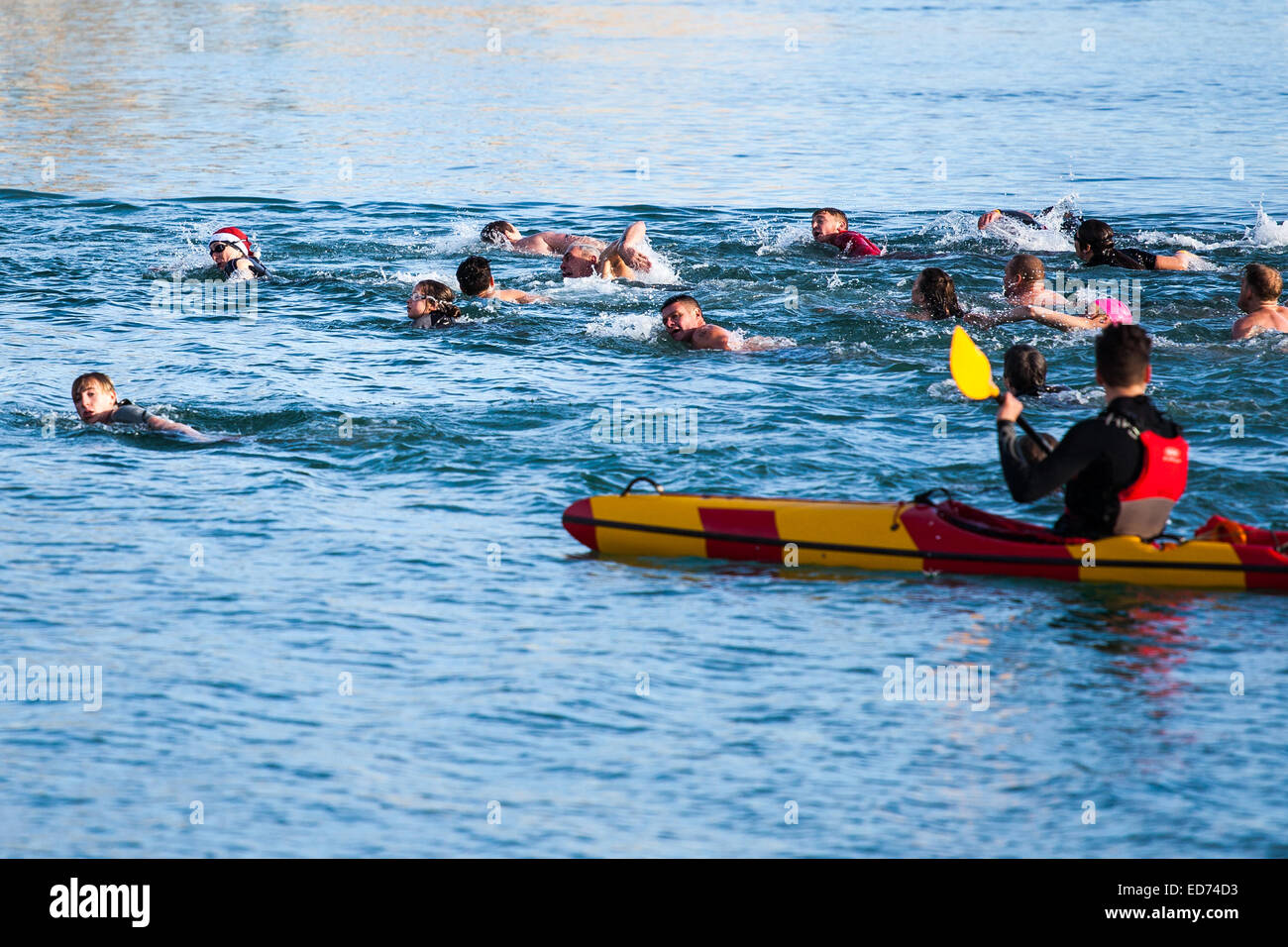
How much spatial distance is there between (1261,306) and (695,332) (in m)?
4.86

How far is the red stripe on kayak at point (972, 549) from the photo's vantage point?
341 inches

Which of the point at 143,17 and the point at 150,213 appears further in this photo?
the point at 143,17

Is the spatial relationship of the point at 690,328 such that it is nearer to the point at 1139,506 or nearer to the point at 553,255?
the point at 553,255

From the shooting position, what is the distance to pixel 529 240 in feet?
59.2

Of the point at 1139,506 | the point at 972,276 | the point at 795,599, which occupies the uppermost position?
the point at 972,276

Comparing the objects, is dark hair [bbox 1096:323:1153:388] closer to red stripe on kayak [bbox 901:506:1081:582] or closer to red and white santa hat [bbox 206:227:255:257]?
red stripe on kayak [bbox 901:506:1081:582]

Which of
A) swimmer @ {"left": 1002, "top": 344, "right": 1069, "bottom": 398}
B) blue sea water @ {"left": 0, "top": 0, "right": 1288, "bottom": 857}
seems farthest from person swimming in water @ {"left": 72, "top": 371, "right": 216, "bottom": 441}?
swimmer @ {"left": 1002, "top": 344, "right": 1069, "bottom": 398}

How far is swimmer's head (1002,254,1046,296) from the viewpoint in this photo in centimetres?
1392

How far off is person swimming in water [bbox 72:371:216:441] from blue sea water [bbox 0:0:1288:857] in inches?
6.1

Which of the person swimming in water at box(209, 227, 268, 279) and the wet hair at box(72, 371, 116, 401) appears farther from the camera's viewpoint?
the person swimming in water at box(209, 227, 268, 279)

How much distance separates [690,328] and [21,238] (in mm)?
9871

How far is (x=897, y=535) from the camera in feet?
29.3
